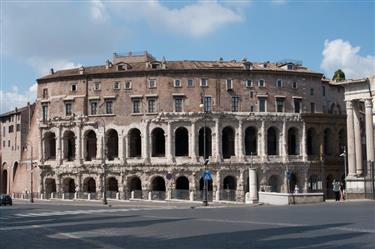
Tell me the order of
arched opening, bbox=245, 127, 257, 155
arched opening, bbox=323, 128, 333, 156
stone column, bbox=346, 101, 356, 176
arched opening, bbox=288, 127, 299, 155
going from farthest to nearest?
arched opening, bbox=323, 128, 333, 156, arched opening, bbox=288, 127, 299, 155, arched opening, bbox=245, 127, 257, 155, stone column, bbox=346, 101, 356, 176

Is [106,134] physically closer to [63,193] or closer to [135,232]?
[63,193]

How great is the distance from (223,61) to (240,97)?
20.2ft

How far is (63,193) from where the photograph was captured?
226ft

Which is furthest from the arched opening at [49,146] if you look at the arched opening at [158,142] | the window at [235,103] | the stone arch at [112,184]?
the window at [235,103]

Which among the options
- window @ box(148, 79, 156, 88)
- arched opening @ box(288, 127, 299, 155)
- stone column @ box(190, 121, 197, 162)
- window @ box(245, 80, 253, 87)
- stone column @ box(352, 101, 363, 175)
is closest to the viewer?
stone column @ box(352, 101, 363, 175)

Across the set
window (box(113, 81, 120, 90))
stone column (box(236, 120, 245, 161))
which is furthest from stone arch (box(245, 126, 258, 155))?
window (box(113, 81, 120, 90))

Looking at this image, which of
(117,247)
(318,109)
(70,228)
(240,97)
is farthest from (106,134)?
(117,247)

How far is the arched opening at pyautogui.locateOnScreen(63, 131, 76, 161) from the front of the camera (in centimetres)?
7094

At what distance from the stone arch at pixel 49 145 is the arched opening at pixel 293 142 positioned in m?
25.9

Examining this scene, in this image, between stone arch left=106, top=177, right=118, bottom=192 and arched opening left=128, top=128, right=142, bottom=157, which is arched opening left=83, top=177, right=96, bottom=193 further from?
arched opening left=128, top=128, right=142, bottom=157

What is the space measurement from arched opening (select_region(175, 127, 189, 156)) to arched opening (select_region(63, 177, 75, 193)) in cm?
1244

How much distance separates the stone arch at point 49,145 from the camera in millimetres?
72188

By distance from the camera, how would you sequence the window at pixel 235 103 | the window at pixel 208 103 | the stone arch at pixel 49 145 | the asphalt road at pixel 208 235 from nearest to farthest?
1. the asphalt road at pixel 208 235
2. the window at pixel 208 103
3. the window at pixel 235 103
4. the stone arch at pixel 49 145

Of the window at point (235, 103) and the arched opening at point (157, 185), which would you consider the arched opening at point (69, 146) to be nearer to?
the arched opening at point (157, 185)
